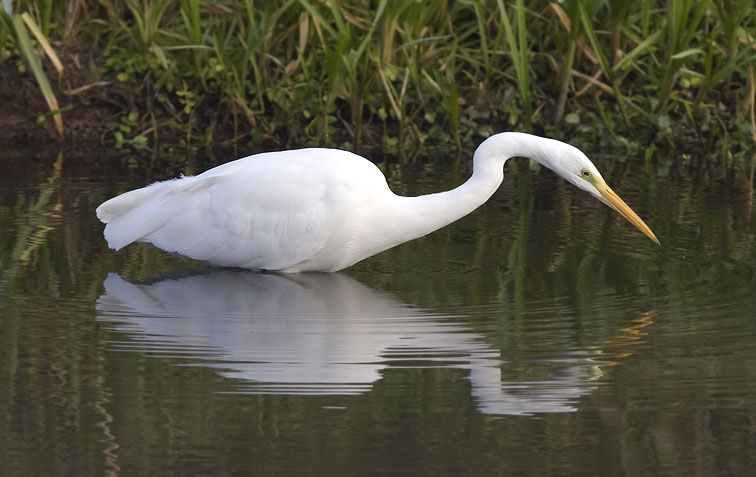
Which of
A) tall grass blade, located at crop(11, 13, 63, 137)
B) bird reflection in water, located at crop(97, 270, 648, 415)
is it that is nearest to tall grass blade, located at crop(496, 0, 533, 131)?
bird reflection in water, located at crop(97, 270, 648, 415)

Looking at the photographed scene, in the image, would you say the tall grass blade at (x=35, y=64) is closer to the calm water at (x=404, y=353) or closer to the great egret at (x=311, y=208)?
the calm water at (x=404, y=353)

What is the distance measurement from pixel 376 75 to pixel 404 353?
4681mm

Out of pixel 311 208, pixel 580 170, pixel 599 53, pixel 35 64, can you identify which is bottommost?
pixel 311 208

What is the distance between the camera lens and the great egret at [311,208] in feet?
20.3

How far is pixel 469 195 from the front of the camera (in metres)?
6.30

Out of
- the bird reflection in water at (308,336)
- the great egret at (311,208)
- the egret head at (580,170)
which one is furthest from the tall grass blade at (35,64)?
the egret head at (580,170)

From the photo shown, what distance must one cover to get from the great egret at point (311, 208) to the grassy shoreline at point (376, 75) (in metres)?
2.85

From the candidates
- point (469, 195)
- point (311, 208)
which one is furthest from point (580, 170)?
point (311, 208)

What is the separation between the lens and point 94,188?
8.31 metres

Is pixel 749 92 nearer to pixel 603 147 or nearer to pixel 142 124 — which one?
pixel 603 147

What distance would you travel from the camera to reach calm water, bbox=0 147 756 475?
13.5 ft

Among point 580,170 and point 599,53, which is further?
point 599,53

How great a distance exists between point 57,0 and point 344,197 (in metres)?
4.78

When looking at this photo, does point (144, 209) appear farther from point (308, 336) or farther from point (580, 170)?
point (580, 170)
